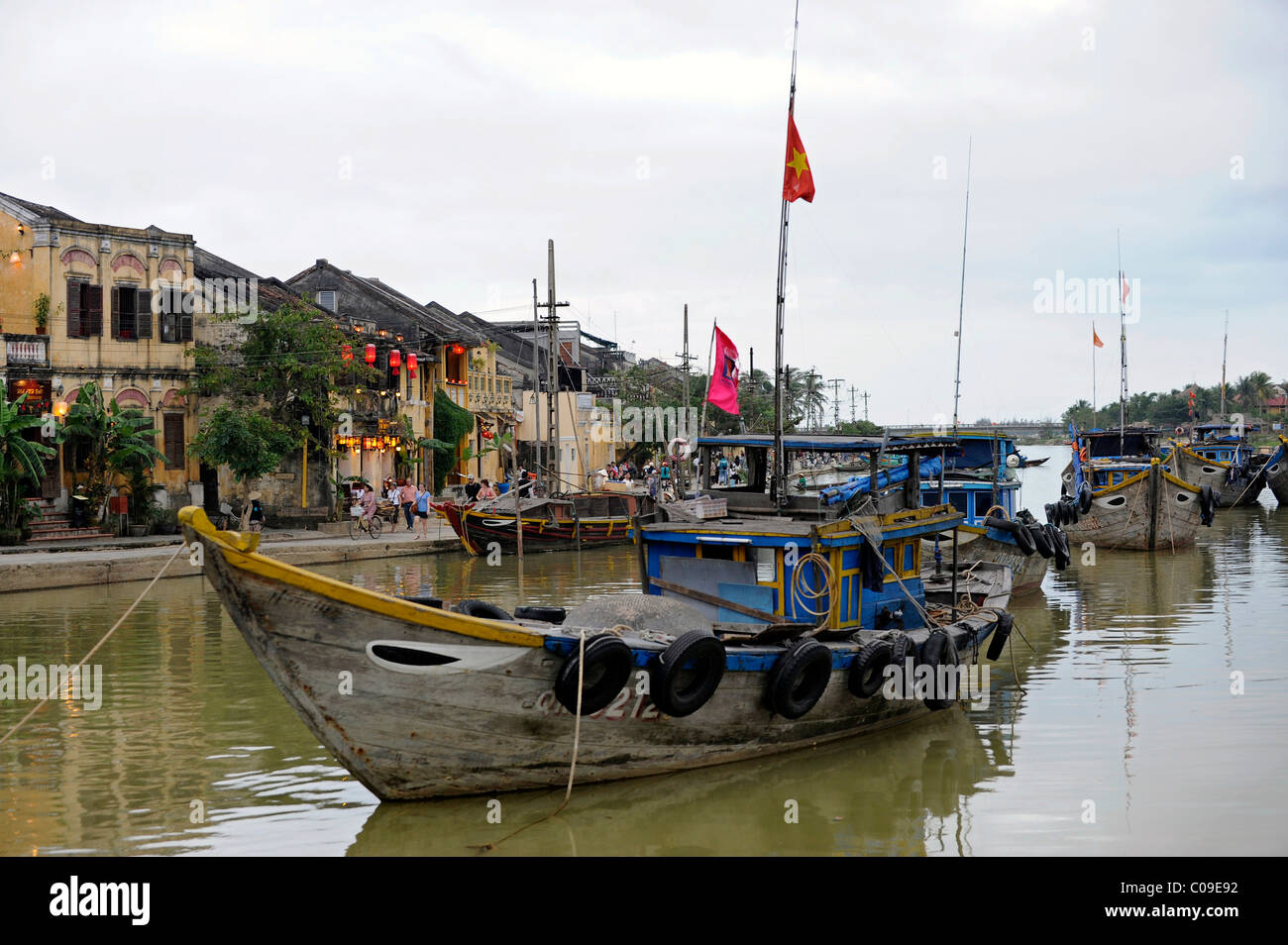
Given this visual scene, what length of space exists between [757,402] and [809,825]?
52934 millimetres

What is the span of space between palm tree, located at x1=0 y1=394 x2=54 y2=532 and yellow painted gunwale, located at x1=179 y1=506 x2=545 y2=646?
18020 mm

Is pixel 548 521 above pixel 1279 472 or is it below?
below

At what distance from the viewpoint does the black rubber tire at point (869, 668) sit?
1009 cm

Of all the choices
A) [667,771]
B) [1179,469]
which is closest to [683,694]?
[667,771]

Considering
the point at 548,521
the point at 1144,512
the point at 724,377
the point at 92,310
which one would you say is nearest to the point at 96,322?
the point at 92,310

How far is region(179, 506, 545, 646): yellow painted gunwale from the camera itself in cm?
713

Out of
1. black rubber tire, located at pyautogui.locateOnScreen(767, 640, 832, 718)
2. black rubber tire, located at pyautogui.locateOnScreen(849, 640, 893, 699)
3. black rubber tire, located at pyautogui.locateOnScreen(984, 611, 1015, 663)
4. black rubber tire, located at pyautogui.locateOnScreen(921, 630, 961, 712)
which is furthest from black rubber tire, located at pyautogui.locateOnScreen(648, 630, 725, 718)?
black rubber tire, located at pyautogui.locateOnScreen(984, 611, 1015, 663)

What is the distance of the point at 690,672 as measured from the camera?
8.78m

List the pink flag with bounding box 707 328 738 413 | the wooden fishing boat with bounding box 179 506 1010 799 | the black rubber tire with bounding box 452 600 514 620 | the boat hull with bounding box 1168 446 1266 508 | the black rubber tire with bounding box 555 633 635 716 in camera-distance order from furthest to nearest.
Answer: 1. the boat hull with bounding box 1168 446 1266 508
2. the pink flag with bounding box 707 328 738 413
3. the black rubber tire with bounding box 452 600 514 620
4. the black rubber tire with bounding box 555 633 635 716
5. the wooden fishing boat with bounding box 179 506 1010 799

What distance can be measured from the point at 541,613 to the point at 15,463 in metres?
17.2

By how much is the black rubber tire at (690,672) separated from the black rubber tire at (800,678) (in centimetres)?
68

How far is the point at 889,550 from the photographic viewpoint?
11.8 m
